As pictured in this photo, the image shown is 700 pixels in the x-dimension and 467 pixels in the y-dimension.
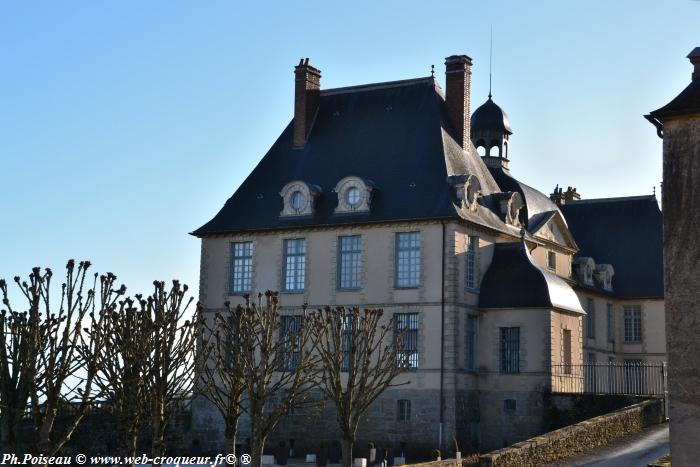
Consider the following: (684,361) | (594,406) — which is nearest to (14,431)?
(684,361)

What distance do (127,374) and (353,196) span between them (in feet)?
42.9

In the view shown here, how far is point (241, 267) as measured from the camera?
34844 millimetres

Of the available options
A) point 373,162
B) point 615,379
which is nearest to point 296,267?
point 373,162

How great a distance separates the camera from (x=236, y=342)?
958 inches

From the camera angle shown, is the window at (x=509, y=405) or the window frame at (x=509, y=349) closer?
the window at (x=509, y=405)

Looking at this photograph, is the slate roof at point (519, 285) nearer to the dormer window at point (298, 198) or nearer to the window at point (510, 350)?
the window at point (510, 350)

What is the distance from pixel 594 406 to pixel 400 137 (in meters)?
10.0

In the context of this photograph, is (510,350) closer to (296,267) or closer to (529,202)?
(296,267)

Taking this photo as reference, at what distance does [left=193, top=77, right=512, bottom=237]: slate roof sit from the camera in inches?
1292

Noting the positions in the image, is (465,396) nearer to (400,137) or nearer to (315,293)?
(315,293)

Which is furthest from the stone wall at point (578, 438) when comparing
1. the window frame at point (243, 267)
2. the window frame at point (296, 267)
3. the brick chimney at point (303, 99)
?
the brick chimney at point (303, 99)

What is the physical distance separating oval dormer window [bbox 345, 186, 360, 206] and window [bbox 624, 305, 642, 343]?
49.4 feet

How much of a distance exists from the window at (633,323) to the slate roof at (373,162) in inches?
396

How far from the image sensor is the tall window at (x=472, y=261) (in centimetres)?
3241
